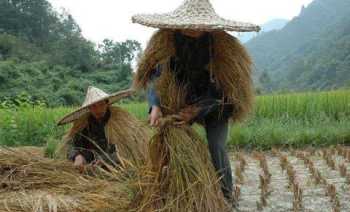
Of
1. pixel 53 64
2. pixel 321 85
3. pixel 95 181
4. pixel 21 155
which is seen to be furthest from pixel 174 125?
pixel 53 64

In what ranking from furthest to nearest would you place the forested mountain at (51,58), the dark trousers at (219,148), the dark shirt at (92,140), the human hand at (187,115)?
the forested mountain at (51,58) < the dark shirt at (92,140) < the dark trousers at (219,148) < the human hand at (187,115)

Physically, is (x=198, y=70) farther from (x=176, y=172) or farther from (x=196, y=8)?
(x=176, y=172)

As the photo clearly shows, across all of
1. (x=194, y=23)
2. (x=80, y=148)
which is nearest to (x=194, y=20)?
(x=194, y=23)

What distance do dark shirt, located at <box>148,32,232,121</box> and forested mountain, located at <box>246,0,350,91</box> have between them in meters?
12.2

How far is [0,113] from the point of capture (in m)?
6.72

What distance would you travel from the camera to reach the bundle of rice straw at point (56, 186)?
2.64 meters

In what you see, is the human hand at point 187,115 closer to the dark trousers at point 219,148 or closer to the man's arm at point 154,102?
the man's arm at point 154,102

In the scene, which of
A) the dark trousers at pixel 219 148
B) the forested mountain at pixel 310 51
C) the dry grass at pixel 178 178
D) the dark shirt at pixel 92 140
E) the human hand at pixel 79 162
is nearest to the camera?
the dry grass at pixel 178 178

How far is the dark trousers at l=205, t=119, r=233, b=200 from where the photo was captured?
9.00ft

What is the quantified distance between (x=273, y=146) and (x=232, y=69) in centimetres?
332

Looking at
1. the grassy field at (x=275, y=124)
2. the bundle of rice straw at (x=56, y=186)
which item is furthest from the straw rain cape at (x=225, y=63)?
the grassy field at (x=275, y=124)

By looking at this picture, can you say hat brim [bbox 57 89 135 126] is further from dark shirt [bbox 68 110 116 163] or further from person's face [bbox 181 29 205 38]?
person's face [bbox 181 29 205 38]

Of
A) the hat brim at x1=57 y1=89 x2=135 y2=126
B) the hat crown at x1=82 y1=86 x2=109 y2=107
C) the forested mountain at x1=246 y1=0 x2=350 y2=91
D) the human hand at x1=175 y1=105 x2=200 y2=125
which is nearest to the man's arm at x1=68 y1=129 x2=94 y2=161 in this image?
the hat brim at x1=57 y1=89 x2=135 y2=126

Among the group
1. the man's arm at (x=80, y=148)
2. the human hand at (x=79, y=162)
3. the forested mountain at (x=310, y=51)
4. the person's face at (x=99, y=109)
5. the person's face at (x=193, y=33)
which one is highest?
the forested mountain at (x=310, y=51)
